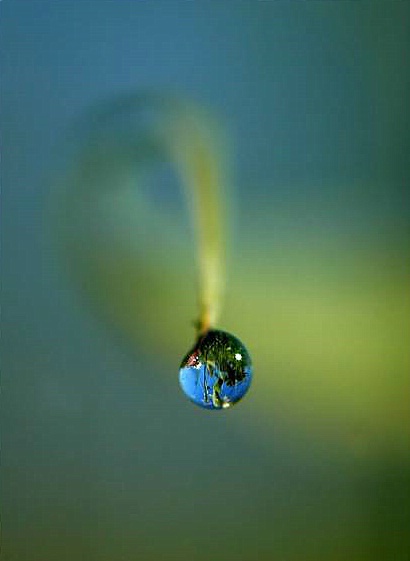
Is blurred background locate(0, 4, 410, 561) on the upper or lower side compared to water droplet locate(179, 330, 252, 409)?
upper

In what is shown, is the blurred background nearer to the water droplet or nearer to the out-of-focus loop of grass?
the out-of-focus loop of grass

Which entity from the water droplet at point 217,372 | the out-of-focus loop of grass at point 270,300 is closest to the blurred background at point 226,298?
the out-of-focus loop of grass at point 270,300

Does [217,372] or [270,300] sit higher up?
[270,300]

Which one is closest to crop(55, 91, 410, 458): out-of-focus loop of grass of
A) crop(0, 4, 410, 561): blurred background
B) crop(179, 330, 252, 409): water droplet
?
crop(0, 4, 410, 561): blurred background

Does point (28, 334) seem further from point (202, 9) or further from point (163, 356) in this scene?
point (202, 9)

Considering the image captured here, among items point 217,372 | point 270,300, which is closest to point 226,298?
point 270,300

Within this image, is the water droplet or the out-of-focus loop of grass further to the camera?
the out-of-focus loop of grass

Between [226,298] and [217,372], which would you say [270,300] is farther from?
[217,372]
